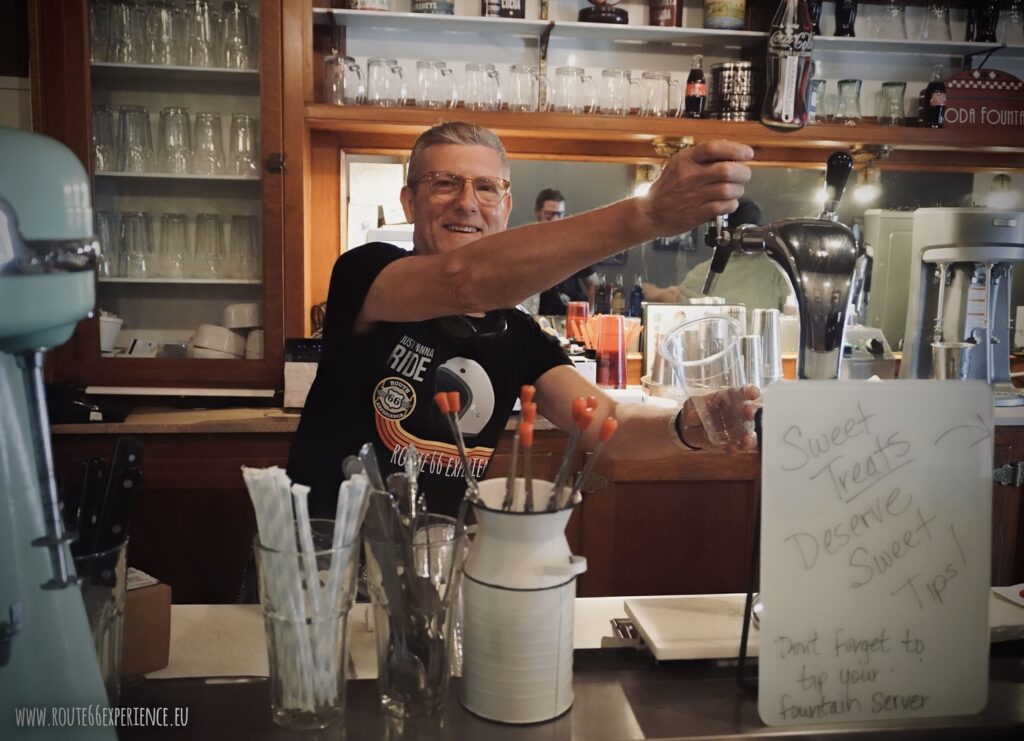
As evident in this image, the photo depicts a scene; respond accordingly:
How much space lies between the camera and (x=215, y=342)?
2664 mm

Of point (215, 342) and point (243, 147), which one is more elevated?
point (243, 147)

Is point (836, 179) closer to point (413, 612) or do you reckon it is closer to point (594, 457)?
Answer: point (594, 457)

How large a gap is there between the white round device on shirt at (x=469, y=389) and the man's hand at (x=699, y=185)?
26.1 inches

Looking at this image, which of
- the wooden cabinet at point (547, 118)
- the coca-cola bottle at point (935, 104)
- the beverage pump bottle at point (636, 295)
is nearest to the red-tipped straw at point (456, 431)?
the wooden cabinet at point (547, 118)

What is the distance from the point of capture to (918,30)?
9.88ft

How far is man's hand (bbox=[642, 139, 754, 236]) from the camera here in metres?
0.89

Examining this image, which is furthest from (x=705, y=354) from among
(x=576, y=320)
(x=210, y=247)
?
(x=210, y=247)

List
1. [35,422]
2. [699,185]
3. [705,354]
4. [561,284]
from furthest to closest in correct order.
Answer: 1. [561,284]
2. [705,354]
3. [699,185]
4. [35,422]

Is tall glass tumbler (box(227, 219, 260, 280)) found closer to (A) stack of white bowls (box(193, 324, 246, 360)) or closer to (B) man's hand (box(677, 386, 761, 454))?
(A) stack of white bowls (box(193, 324, 246, 360))

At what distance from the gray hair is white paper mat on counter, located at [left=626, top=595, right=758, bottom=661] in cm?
93

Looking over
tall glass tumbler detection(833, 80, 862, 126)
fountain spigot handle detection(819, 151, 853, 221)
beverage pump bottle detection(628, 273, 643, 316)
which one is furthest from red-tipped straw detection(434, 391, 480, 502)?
tall glass tumbler detection(833, 80, 862, 126)

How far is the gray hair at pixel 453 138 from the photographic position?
1.60m

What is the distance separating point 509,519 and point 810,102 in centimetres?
255

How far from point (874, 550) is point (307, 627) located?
0.50 m
